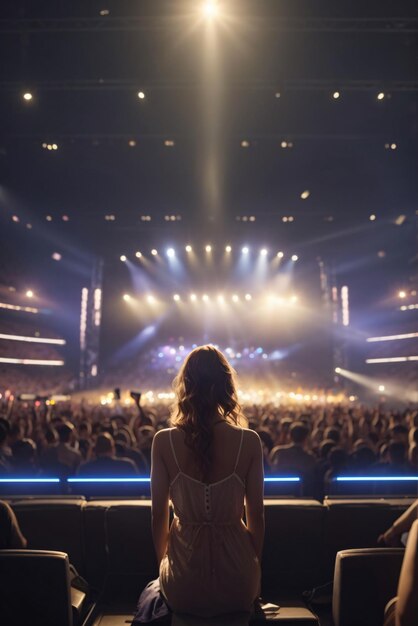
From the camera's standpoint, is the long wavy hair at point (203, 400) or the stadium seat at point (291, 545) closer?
the long wavy hair at point (203, 400)

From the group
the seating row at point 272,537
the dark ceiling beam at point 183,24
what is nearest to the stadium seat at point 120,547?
the seating row at point 272,537

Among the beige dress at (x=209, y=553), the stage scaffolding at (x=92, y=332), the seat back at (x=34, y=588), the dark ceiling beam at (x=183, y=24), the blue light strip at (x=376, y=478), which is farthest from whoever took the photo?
the stage scaffolding at (x=92, y=332)

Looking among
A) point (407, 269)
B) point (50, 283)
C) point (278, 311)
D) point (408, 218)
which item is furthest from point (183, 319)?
point (408, 218)

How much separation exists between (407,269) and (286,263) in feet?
21.1

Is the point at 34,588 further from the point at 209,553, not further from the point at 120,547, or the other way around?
the point at 209,553

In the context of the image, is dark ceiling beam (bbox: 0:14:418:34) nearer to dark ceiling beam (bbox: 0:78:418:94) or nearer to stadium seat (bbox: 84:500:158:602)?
dark ceiling beam (bbox: 0:78:418:94)

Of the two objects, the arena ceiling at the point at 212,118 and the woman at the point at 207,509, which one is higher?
the arena ceiling at the point at 212,118

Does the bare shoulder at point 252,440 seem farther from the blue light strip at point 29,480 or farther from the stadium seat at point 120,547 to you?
the blue light strip at point 29,480

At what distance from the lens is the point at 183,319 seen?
2922 centimetres

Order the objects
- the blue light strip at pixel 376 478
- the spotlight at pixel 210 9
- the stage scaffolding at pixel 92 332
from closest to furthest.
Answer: the blue light strip at pixel 376 478 < the spotlight at pixel 210 9 < the stage scaffolding at pixel 92 332

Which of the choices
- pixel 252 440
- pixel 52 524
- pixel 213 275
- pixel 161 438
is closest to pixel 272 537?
pixel 252 440

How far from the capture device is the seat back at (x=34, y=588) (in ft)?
8.16

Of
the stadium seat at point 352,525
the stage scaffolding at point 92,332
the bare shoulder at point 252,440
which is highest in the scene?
the stage scaffolding at point 92,332

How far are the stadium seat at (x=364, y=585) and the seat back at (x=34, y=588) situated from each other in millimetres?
1371
